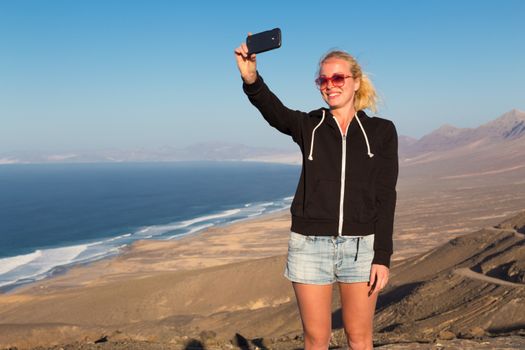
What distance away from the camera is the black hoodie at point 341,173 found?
3.34 metres

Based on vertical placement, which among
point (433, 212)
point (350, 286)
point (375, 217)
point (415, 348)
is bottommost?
point (433, 212)

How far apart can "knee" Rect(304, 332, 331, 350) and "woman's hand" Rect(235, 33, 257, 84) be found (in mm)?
1555

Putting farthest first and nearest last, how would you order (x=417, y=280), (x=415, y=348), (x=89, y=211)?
(x=89, y=211) < (x=417, y=280) < (x=415, y=348)

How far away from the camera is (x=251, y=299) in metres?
22.8

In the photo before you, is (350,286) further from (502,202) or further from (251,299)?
(502,202)

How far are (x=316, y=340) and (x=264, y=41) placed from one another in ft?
5.90

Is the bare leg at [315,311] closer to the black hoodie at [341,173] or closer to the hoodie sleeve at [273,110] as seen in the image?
the black hoodie at [341,173]

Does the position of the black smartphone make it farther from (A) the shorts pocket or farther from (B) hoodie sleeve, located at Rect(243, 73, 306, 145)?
(A) the shorts pocket

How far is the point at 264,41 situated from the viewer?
3178 mm

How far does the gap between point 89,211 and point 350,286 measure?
272 ft

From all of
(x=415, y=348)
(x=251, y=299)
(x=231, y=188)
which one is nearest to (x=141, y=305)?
(x=251, y=299)

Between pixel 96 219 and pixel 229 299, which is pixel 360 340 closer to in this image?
pixel 229 299

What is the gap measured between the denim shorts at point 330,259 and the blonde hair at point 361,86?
2.85 ft

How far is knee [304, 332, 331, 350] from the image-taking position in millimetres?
3470
